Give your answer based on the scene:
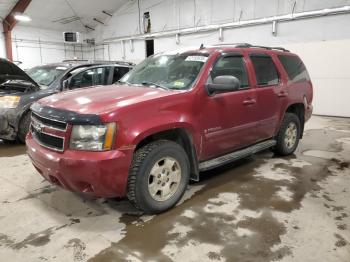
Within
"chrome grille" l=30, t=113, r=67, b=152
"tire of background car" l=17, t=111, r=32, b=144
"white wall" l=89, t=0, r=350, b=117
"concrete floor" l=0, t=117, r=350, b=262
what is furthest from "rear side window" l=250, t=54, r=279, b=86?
"white wall" l=89, t=0, r=350, b=117

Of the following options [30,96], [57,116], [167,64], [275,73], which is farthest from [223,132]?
[30,96]

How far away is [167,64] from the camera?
12.0 ft

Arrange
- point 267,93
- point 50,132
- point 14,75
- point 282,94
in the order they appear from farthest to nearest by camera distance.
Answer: point 14,75, point 282,94, point 267,93, point 50,132

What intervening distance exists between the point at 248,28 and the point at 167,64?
316 inches

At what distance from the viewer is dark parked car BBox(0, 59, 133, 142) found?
512 cm

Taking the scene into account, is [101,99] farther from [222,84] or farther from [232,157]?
[232,157]

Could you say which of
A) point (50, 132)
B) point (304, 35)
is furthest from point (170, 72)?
point (304, 35)

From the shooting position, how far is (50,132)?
2693mm

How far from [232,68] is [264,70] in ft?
2.30

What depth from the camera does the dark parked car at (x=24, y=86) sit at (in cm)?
512

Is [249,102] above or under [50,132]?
above

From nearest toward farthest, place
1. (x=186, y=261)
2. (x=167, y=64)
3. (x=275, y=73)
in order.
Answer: (x=186, y=261) < (x=167, y=64) < (x=275, y=73)

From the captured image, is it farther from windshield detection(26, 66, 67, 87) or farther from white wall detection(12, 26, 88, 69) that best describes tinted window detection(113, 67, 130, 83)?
white wall detection(12, 26, 88, 69)

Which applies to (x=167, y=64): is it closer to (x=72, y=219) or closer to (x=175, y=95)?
(x=175, y=95)
